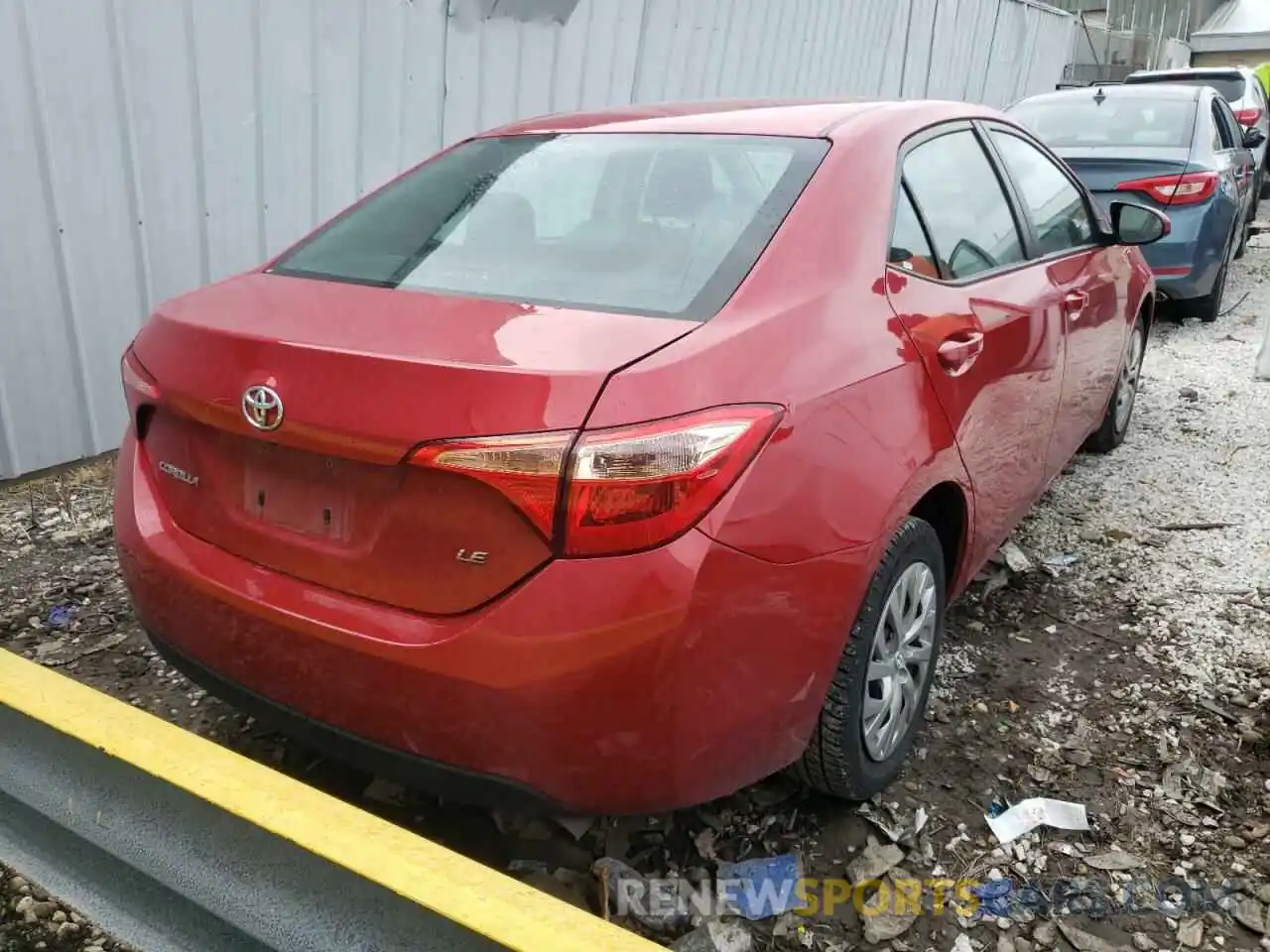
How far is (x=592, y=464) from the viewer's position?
5.31ft

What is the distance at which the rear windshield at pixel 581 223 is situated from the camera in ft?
6.69

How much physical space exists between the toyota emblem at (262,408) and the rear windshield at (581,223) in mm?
418

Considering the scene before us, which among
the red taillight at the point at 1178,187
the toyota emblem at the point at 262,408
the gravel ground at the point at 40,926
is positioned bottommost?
the gravel ground at the point at 40,926

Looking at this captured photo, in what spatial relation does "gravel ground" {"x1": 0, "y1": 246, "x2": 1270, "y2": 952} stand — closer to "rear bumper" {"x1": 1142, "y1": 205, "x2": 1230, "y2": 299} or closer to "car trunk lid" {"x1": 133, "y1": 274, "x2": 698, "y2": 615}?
"car trunk lid" {"x1": 133, "y1": 274, "x2": 698, "y2": 615}

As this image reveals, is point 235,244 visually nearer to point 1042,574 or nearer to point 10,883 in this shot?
point 10,883

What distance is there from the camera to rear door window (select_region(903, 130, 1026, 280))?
2590 mm

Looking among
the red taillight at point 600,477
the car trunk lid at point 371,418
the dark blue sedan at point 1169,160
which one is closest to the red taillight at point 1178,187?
the dark blue sedan at point 1169,160

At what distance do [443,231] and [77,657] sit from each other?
5.71 feet

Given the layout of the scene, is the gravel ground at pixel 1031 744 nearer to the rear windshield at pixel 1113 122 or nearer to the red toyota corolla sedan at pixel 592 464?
the red toyota corolla sedan at pixel 592 464

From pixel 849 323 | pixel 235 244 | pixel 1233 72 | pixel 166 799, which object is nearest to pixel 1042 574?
pixel 849 323

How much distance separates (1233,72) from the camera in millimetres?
11328

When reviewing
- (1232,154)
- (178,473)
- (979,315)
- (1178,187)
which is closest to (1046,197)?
(979,315)

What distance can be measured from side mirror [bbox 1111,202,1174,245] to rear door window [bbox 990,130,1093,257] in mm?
159

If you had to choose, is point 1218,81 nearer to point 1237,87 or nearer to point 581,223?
point 1237,87
